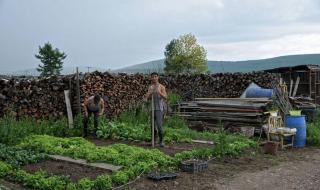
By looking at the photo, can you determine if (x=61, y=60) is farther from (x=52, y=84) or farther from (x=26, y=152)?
(x=26, y=152)

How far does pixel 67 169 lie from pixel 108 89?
24.4ft

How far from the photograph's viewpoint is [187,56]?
190ft

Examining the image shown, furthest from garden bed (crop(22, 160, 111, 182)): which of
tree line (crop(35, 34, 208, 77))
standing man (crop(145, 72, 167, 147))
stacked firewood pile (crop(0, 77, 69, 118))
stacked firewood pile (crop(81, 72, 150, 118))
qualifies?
tree line (crop(35, 34, 208, 77))

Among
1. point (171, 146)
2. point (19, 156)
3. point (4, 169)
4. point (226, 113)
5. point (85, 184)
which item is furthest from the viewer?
point (226, 113)

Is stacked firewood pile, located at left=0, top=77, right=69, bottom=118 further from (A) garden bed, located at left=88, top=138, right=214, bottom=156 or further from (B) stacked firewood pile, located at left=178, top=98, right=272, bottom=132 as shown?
(B) stacked firewood pile, located at left=178, top=98, right=272, bottom=132

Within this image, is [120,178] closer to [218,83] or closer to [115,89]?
[115,89]

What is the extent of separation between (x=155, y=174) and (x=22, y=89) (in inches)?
248

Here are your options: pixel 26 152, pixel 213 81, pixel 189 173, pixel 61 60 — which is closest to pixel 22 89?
pixel 26 152

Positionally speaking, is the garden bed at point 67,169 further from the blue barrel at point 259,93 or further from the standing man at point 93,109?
the blue barrel at point 259,93

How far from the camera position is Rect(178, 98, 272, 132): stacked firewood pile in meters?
13.6

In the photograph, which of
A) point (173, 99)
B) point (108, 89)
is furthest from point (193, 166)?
point (173, 99)

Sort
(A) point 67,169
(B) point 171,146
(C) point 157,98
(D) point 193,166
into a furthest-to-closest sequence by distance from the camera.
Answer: (C) point 157,98
(B) point 171,146
(D) point 193,166
(A) point 67,169

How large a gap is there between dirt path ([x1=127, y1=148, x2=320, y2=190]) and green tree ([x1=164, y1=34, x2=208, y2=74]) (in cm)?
4531

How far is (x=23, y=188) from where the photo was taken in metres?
7.11
